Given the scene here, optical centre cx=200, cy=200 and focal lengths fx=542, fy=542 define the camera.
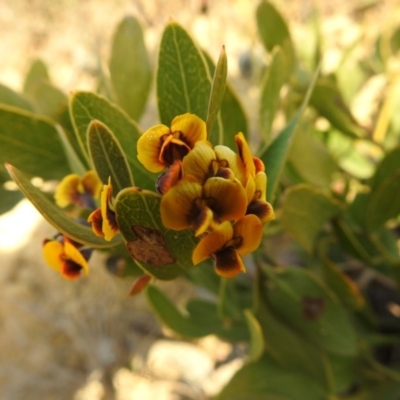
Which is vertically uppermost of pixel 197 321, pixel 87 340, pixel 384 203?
pixel 384 203

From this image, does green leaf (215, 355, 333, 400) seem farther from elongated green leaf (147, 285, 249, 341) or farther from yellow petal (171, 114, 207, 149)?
yellow petal (171, 114, 207, 149)

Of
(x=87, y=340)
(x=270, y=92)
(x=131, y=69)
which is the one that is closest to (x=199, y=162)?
(x=270, y=92)

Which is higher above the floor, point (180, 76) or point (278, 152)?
point (180, 76)

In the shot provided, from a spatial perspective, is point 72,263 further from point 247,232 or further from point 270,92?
point 270,92

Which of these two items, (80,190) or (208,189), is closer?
(208,189)

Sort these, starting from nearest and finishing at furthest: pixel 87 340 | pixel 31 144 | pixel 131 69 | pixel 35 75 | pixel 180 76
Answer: pixel 180 76 < pixel 31 144 < pixel 131 69 < pixel 35 75 < pixel 87 340

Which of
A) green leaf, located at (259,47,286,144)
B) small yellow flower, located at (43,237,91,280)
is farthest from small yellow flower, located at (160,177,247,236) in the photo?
Answer: green leaf, located at (259,47,286,144)

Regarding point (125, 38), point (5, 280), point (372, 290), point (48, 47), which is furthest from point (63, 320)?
point (48, 47)

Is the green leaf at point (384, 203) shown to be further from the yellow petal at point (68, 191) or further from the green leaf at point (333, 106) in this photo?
the yellow petal at point (68, 191)
